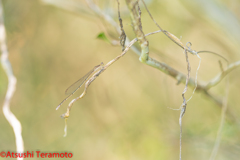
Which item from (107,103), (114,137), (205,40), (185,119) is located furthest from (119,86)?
(205,40)

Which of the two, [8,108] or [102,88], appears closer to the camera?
[8,108]

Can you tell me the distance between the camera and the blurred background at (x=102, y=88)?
3.10 feet

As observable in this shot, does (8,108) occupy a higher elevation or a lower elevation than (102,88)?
lower

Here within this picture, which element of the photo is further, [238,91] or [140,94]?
[140,94]

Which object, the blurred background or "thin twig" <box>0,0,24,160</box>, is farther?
the blurred background

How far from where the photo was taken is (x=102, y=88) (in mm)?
1037

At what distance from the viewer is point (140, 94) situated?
1073 millimetres

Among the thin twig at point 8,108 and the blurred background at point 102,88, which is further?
the blurred background at point 102,88

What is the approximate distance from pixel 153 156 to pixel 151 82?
352 millimetres

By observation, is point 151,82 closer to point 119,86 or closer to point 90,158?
point 119,86

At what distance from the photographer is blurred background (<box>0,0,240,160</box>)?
94 centimetres

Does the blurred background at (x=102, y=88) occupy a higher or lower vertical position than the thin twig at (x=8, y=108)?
higher

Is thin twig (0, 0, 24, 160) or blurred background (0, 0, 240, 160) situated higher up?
blurred background (0, 0, 240, 160)

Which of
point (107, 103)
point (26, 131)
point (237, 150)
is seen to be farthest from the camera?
point (107, 103)
